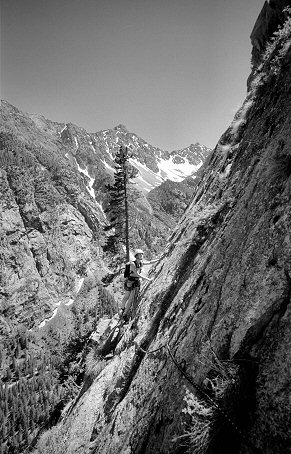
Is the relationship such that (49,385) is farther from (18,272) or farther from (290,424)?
(290,424)

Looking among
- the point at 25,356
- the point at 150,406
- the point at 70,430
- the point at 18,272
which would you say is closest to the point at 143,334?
the point at 150,406

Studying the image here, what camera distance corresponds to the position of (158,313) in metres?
7.32

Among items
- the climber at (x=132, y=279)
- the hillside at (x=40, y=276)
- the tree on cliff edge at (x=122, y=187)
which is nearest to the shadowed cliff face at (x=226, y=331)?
the climber at (x=132, y=279)

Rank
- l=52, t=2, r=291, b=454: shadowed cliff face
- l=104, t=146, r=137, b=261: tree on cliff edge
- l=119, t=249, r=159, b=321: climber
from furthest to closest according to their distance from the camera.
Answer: l=104, t=146, r=137, b=261: tree on cliff edge < l=119, t=249, r=159, b=321: climber < l=52, t=2, r=291, b=454: shadowed cliff face

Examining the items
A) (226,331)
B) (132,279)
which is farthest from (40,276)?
(226,331)

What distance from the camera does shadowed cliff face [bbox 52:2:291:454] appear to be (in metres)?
2.89

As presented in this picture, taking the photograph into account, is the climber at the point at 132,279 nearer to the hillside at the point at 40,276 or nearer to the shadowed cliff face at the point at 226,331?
the shadowed cliff face at the point at 226,331

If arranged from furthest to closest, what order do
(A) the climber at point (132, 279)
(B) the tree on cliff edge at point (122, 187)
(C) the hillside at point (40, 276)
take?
(C) the hillside at point (40, 276) < (B) the tree on cliff edge at point (122, 187) < (A) the climber at point (132, 279)

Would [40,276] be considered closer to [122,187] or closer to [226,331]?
[122,187]

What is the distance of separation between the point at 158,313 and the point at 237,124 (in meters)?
6.85

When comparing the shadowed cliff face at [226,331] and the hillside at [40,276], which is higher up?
the shadowed cliff face at [226,331]

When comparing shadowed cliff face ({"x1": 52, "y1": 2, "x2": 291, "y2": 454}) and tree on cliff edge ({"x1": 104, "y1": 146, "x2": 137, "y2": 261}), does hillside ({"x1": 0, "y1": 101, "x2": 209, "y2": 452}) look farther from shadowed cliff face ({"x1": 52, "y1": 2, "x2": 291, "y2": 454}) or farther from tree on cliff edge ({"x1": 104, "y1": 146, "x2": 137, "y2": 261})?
shadowed cliff face ({"x1": 52, "y1": 2, "x2": 291, "y2": 454})

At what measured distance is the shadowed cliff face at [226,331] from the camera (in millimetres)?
2887

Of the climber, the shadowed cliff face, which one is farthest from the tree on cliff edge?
the shadowed cliff face
